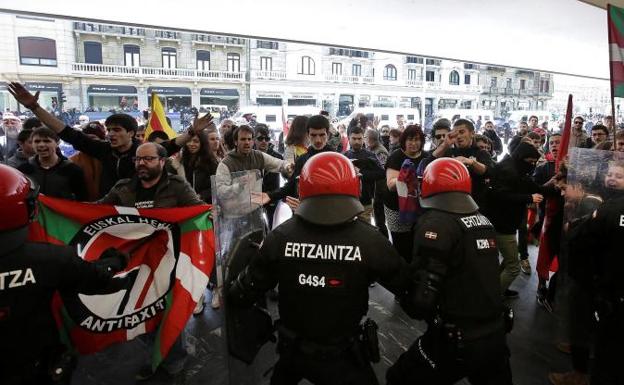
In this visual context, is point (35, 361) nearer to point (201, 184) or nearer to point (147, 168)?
point (147, 168)

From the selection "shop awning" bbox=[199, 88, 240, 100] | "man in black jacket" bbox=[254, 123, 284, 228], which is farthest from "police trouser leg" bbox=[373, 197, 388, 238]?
"shop awning" bbox=[199, 88, 240, 100]

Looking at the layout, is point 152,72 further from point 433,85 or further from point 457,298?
point 457,298

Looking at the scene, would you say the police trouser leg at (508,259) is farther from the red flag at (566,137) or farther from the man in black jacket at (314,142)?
the man in black jacket at (314,142)

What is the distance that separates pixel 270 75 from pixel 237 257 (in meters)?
28.0

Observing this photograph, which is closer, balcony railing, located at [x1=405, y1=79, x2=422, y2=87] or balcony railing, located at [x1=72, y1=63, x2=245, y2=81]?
balcony railing, located at [x1=72, y1=63, x2=245, y2=81]

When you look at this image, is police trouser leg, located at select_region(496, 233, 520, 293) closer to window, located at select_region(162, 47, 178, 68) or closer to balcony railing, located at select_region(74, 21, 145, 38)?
balcony railing, located at select_region(74, 21, 145, 38)

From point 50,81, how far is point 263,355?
23182 mm

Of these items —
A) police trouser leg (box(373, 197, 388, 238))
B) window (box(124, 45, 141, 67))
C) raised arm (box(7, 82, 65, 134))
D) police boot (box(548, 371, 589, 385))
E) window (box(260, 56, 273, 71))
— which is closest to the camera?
police boot (box(548, 371, 589, 385))

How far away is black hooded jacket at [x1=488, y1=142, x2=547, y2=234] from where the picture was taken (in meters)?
3.59

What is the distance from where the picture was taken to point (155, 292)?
262cm

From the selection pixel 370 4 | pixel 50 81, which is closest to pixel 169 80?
pixel 50 81

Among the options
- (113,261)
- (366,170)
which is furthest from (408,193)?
(113,261)

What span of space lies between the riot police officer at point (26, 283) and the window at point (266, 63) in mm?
27805

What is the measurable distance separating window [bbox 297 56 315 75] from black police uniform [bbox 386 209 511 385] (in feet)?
95.0
